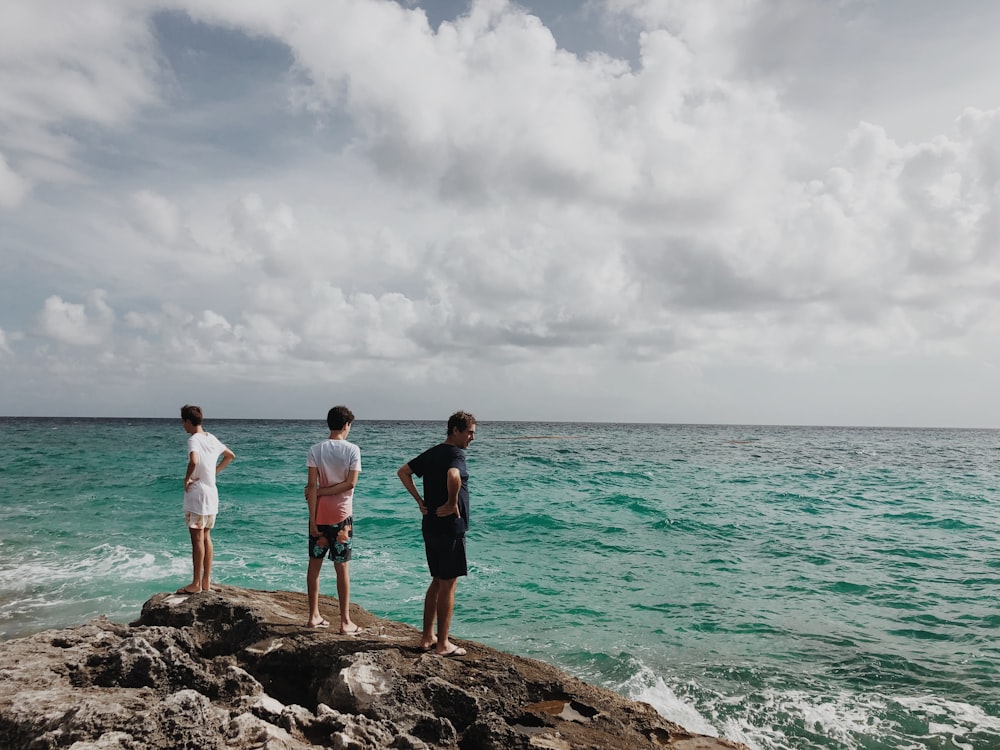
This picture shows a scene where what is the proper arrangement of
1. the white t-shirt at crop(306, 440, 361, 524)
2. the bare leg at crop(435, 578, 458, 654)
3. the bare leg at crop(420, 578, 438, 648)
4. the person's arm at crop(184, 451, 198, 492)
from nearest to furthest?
the bare leg at crop(435, 578, 458, 654) → the bare leg at crop(420, 578, 438, 648) → the white t-shirt at crop(306, 440, 361, 524) → the person's arm at crop(184, 451, 198, 492)

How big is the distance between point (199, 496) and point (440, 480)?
310 cm

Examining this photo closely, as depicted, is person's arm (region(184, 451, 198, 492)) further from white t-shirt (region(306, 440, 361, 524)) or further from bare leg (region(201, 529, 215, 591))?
white t-shirt (region(306, 440, 361, 524))

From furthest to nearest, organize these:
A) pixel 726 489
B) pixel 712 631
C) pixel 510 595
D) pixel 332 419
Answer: pixel 726 489 < pixel 510 595 < pixel 712 631 < pixel 332 419

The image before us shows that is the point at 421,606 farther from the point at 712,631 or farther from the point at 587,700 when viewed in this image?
the point at 587,700

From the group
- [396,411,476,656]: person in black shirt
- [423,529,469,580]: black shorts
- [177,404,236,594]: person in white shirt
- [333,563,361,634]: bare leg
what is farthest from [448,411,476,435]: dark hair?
[177,404,236,594]: person in white shirt

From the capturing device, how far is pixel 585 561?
13.5 meters

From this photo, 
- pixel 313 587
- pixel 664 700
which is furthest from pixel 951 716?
pixel 313 587

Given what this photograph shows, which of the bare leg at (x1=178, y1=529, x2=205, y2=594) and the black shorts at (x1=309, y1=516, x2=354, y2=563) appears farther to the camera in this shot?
the bare leg at (x1=178, y1=529, x2=205, y2=594)

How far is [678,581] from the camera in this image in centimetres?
1194

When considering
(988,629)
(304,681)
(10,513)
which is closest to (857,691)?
(988,629)

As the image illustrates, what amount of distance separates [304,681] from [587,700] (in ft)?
8.18

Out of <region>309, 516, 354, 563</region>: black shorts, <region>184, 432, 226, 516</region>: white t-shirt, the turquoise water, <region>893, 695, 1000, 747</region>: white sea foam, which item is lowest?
the turquoise water

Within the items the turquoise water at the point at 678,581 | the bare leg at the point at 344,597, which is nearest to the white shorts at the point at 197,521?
the bare leg at the point at 344,597

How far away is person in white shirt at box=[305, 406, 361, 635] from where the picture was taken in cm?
583
